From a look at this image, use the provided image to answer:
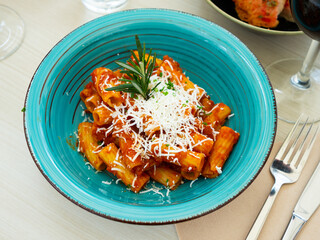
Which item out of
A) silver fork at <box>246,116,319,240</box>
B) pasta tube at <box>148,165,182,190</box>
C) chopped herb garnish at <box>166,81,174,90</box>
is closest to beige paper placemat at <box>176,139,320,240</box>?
silver fork at <box>246,116,319,240</box>

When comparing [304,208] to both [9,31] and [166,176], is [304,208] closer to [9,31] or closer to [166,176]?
[166,176]

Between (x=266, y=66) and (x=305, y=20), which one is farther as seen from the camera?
(x=266, y=66)

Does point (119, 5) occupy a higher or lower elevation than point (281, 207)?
higher

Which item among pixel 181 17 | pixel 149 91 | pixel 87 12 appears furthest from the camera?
pixel 87 12

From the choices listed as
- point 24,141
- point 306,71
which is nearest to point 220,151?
point 306,71

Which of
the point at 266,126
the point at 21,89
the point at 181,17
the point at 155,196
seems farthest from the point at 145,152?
the point at 21,89

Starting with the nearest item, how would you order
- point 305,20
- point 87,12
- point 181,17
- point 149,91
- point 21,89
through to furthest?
point 305,20, point 149,91, point 181,17, point 21,89, point 87,12

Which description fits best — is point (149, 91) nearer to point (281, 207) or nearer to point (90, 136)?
point (90, 136)

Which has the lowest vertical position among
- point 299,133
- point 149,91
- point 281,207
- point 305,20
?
point 281,207
